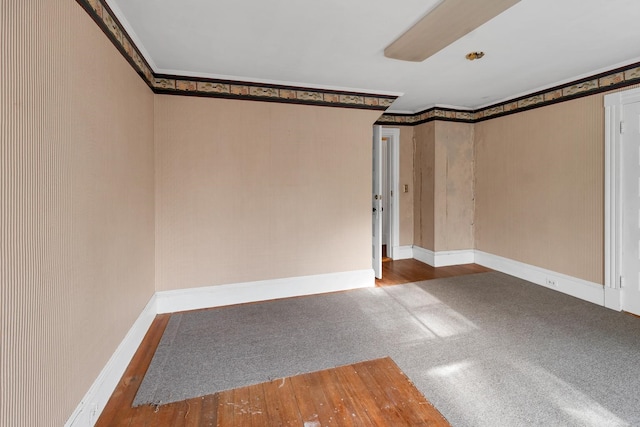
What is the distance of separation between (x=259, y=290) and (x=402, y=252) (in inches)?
109

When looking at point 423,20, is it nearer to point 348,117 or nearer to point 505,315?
point 348,117

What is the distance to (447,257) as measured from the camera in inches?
187

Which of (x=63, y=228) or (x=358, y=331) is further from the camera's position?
(x=358, y=331)

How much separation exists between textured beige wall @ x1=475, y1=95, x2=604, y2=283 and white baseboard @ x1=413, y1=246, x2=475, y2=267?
0.27 m

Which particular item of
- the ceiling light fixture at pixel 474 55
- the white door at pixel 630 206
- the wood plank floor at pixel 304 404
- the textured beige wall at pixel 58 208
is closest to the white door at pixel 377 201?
the ceiling light fixture at pixel 474 55

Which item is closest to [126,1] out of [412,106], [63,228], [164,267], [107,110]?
[107,110]

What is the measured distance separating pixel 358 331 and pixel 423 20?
2.48m

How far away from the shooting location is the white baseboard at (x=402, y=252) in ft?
17.0

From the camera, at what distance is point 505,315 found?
2.99 meters

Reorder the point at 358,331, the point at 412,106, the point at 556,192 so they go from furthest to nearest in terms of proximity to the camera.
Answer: the point at 412,106 → the point at 556,192 → the point at 358,331

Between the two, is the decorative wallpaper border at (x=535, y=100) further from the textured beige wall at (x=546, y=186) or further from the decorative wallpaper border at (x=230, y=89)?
the decorative wallpaper border at (x=230, y=89)

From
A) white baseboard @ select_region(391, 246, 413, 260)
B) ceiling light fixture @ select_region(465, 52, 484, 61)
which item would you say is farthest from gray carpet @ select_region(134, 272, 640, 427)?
ceiling light fixture @ select_region(465, 52, 484, 61)

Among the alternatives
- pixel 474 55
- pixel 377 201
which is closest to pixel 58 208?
pixel 474 55

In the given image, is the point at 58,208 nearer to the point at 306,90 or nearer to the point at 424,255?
the point at 306,90
